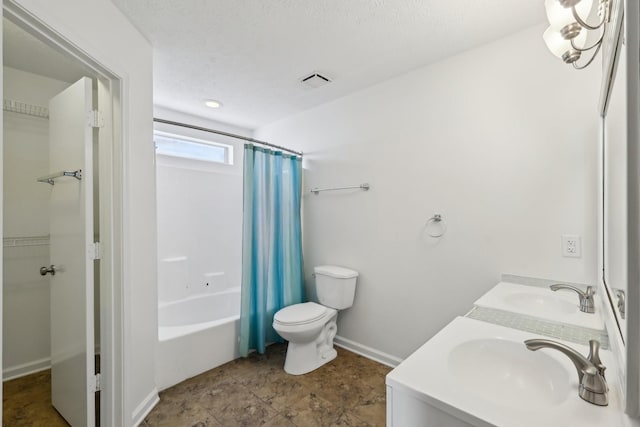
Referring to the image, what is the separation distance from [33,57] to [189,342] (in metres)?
2.31

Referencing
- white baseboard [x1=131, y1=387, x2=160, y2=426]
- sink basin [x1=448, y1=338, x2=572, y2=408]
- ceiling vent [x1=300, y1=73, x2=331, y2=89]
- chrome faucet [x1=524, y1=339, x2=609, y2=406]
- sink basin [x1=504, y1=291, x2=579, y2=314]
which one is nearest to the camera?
chrome faucet [x1=524, y1=339, x2=609, y2=406]

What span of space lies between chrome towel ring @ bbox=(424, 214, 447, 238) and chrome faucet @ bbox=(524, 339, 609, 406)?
4.10 ft

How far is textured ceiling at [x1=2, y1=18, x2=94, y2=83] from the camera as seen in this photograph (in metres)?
1.77

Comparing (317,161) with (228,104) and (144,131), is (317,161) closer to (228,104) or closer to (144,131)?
(228,104)

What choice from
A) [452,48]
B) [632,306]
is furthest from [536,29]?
[632,306]

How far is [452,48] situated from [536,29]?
439 mm

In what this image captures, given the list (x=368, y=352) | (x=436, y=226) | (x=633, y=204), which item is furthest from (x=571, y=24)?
(x=368, y=352)

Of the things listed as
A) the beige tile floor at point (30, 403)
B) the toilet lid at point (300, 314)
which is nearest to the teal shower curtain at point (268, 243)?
the toilet lid at point (300, 314)

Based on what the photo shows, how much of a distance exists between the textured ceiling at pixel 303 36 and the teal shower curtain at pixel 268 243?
667 millimetres

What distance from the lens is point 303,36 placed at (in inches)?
68.6

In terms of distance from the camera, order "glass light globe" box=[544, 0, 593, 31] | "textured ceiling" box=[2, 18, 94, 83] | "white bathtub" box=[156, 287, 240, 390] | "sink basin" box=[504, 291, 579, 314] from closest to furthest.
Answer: "glass light globe" box=[544, 0, 593, 31]
"sink basin" box=[504, 291, 579, 314]
"textured ceiling" box=[2, 18, 94, 83]
"white bathtub" box=[156, 287, 240, 390]

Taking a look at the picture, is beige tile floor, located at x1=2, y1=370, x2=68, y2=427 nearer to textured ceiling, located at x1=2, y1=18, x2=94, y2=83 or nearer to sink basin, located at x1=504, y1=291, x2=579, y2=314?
textured ceiling, located at x1=2, y1=18, x2=94, y2=83

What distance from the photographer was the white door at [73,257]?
148 cm

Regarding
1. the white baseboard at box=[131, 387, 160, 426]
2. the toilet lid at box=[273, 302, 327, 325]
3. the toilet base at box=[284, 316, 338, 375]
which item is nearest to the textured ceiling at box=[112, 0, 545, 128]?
the toilet lid at box=[273, 302, 327, 325]
